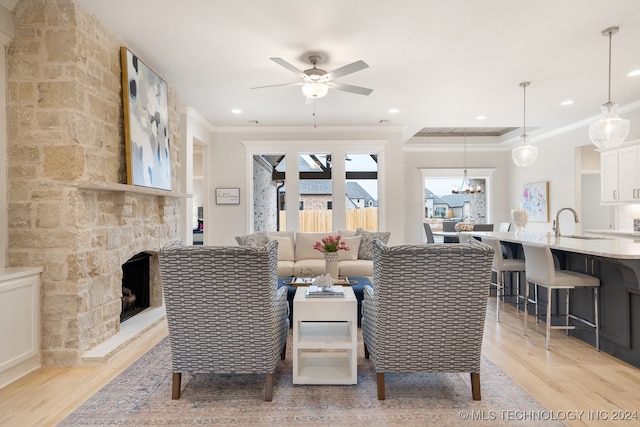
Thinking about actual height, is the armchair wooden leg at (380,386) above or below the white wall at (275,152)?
below

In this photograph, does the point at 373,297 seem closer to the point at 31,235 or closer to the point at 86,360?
the point at 86,360

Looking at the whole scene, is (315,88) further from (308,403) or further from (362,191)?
(362,191)

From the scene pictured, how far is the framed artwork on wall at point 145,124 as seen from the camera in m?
3.32

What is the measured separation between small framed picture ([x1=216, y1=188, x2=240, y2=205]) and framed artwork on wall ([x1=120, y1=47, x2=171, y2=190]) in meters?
2.34

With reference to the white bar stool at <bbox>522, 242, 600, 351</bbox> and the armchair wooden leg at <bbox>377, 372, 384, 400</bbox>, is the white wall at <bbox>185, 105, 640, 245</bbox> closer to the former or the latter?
the white bar stool at <bbox>522, 242, 600, 351</bbox>

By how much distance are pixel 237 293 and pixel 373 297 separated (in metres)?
0.85

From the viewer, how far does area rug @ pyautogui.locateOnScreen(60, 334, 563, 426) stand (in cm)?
200

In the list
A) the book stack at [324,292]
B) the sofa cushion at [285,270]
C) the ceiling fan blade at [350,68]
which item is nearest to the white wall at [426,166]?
the sofa cushion at [285,270]

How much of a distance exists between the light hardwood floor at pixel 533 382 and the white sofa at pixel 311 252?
1919 mm

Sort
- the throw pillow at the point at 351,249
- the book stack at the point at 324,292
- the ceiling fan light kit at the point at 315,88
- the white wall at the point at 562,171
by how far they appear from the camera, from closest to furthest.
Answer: the book stack at the point at 324,292 → the ceiling fan light kit at the point at 315,88 → the throw pillow at the point at 351,249 → the white wall at the point at 562,171

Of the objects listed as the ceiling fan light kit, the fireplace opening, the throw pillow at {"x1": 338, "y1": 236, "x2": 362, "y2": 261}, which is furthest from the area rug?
the throw pillow at {"x1": 338, "y1": 236, "x2": 362, "y2": 261}

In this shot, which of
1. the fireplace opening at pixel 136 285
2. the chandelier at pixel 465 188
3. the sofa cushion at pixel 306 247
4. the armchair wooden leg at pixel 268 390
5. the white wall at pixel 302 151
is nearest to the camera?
the armchair wooden leg at pixel 268 390

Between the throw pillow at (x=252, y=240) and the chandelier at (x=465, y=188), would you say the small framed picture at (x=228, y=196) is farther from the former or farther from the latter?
the chandelier at (x=465, y=188)

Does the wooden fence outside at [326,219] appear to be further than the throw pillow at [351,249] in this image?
Yes
